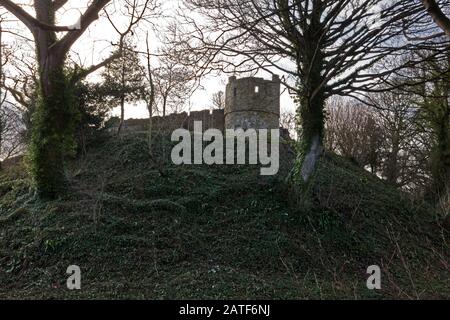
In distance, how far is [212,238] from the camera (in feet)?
29.9

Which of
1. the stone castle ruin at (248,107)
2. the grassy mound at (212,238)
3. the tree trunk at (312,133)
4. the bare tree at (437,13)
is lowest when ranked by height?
the grassy mound at (212,238)

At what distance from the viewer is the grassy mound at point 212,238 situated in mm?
6957

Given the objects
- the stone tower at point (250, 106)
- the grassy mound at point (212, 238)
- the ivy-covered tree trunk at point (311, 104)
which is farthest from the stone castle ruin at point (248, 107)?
the ivy-covered tree trunk at point (311, 104)

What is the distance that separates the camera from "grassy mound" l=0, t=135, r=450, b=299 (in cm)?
696

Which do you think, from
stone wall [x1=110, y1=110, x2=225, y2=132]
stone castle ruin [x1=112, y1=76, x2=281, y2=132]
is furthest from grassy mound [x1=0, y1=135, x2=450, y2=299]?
Answer: stone castle ruin [x1=112, y1=76, x2=281, y2=132]

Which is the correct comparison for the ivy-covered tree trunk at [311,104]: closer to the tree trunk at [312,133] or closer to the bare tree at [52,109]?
the tree trunk at [312,133]

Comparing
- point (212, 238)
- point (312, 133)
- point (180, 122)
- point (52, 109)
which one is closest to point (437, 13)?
point (312, 133)

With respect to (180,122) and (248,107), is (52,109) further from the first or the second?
(248,107)

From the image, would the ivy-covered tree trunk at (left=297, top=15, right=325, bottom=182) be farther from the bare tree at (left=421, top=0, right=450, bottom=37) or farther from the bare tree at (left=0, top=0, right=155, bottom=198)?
the bare tree at (left=0, top=0, right=155, bottom=198)

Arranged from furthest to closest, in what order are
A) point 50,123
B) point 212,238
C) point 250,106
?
point 250,106 → point 50,123 → point 212,238

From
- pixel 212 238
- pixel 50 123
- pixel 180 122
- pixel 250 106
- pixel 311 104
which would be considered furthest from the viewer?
pixel 250 106

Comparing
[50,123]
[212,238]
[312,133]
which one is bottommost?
[212,238]
